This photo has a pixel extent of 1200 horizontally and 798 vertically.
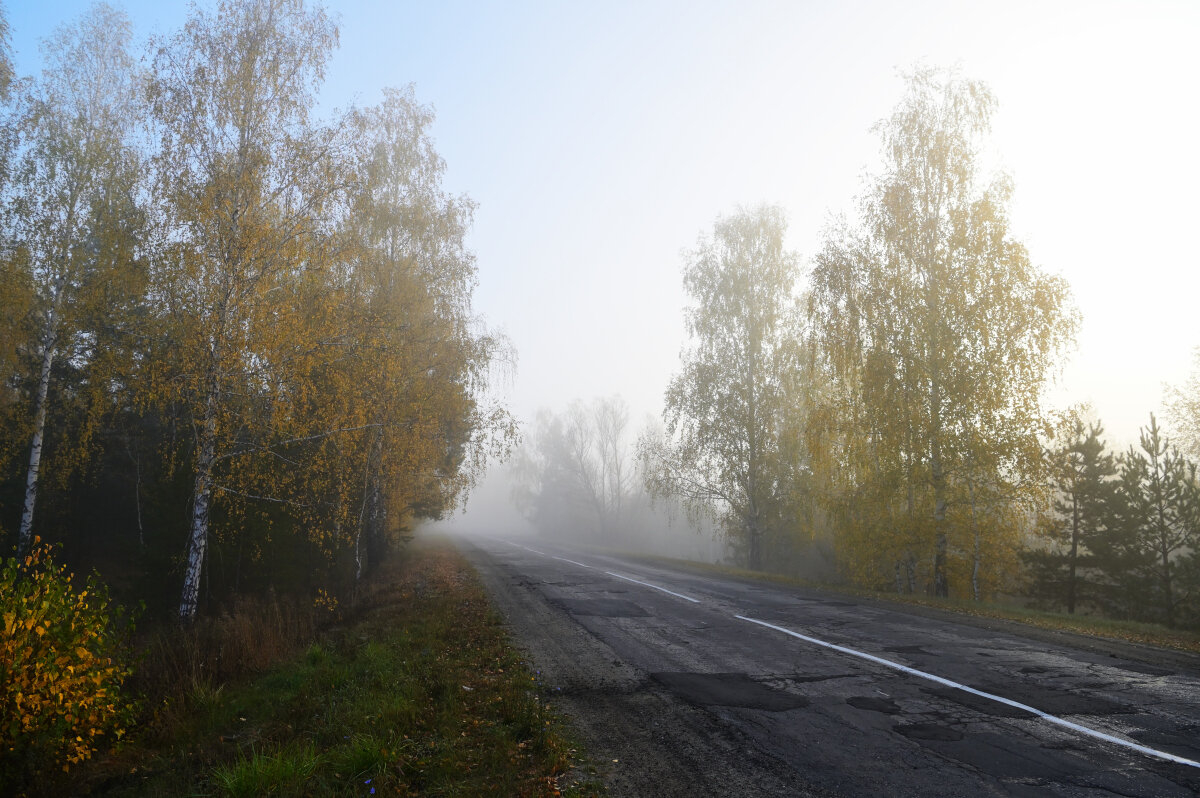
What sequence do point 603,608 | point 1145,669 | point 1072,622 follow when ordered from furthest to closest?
1. point 603,608
2. point 1072,622
3. point 1145,669

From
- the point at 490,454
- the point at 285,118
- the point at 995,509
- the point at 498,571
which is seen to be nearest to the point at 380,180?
the point at 285,118

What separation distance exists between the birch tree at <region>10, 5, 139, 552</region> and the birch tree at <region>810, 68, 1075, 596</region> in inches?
726

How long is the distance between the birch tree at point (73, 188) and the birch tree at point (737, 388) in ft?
62.1

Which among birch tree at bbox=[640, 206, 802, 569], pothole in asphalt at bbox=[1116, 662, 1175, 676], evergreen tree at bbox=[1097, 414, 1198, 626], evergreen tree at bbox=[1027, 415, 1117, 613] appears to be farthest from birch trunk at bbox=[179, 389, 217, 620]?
evergreen tree at bbox=[1097, 414, 1198, 626]

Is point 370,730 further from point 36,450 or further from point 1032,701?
point 36,450

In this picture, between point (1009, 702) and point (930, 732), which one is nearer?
point (930, 732)

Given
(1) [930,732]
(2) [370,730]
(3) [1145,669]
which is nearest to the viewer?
(1) [930,732]

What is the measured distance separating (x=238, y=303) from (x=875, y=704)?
12065 millimetres

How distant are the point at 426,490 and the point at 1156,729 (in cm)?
1816

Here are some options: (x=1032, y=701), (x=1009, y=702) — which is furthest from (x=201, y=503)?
(x=1032, y=701)

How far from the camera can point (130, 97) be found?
17812mm

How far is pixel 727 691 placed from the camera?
20.0 feet

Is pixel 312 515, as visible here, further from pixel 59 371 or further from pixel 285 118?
pixel 59 371

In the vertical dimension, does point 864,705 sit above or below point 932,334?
below
